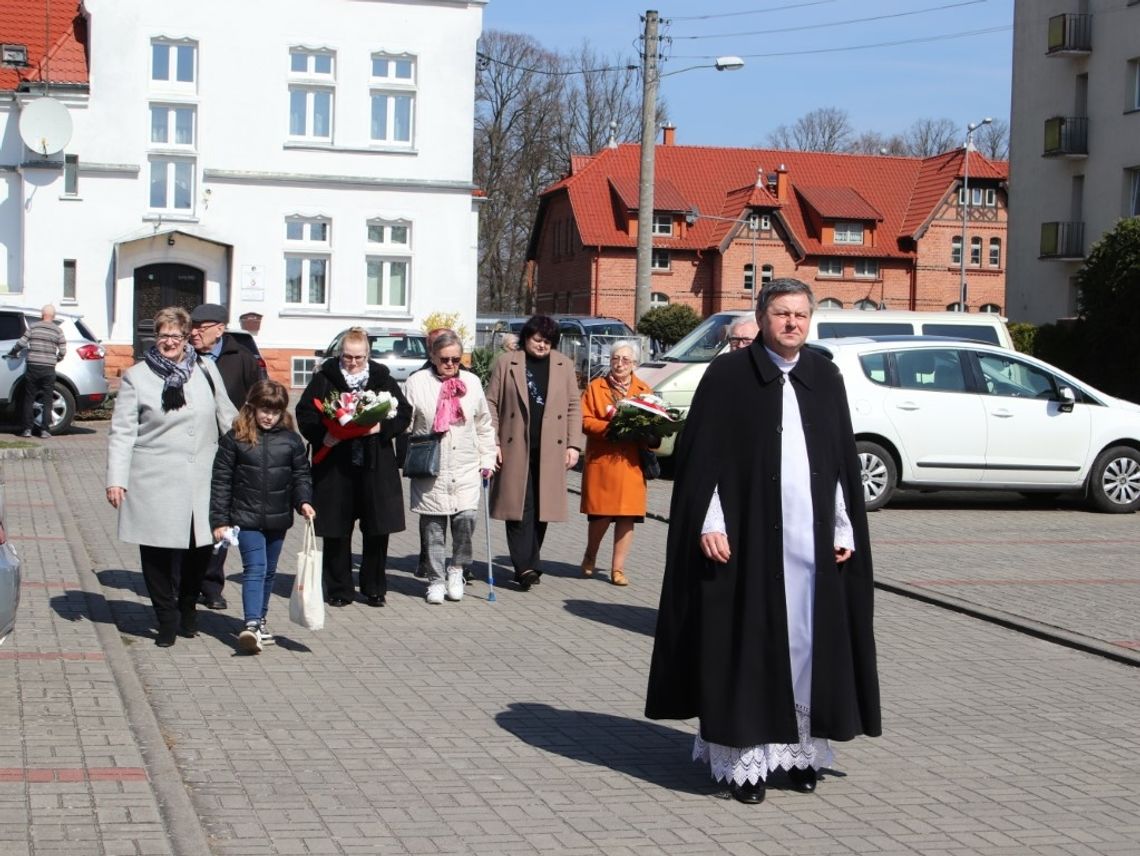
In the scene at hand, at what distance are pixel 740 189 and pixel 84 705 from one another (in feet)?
238

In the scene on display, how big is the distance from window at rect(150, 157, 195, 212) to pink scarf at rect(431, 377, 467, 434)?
29.1 meters

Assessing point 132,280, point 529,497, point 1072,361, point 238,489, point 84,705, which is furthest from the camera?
point 132,280

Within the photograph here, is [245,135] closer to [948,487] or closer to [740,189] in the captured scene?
[948,487]

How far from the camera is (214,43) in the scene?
126 ft

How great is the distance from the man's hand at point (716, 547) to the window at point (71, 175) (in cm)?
3400

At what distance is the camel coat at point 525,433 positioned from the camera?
11727mm

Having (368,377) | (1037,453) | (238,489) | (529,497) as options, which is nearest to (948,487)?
(1037,453)

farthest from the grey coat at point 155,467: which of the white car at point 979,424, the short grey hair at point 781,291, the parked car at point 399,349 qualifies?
the parked car at point 399,349

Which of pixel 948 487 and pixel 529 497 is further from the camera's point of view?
pixel 948 487

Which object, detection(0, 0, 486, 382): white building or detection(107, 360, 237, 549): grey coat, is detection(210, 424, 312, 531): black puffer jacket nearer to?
detection(107, 360, 237, 549): grey coat

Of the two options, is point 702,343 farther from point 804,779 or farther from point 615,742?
point 804,779

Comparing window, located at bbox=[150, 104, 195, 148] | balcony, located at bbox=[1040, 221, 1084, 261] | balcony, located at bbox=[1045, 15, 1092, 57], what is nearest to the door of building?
window, located at bbox=[150, 104, 195, 148]

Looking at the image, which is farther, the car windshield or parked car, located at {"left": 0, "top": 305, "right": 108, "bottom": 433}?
parked car, located at {"left": 0, "top": 305, "right": 108, "bottom": 433}

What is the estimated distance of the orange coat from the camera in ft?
39.1
